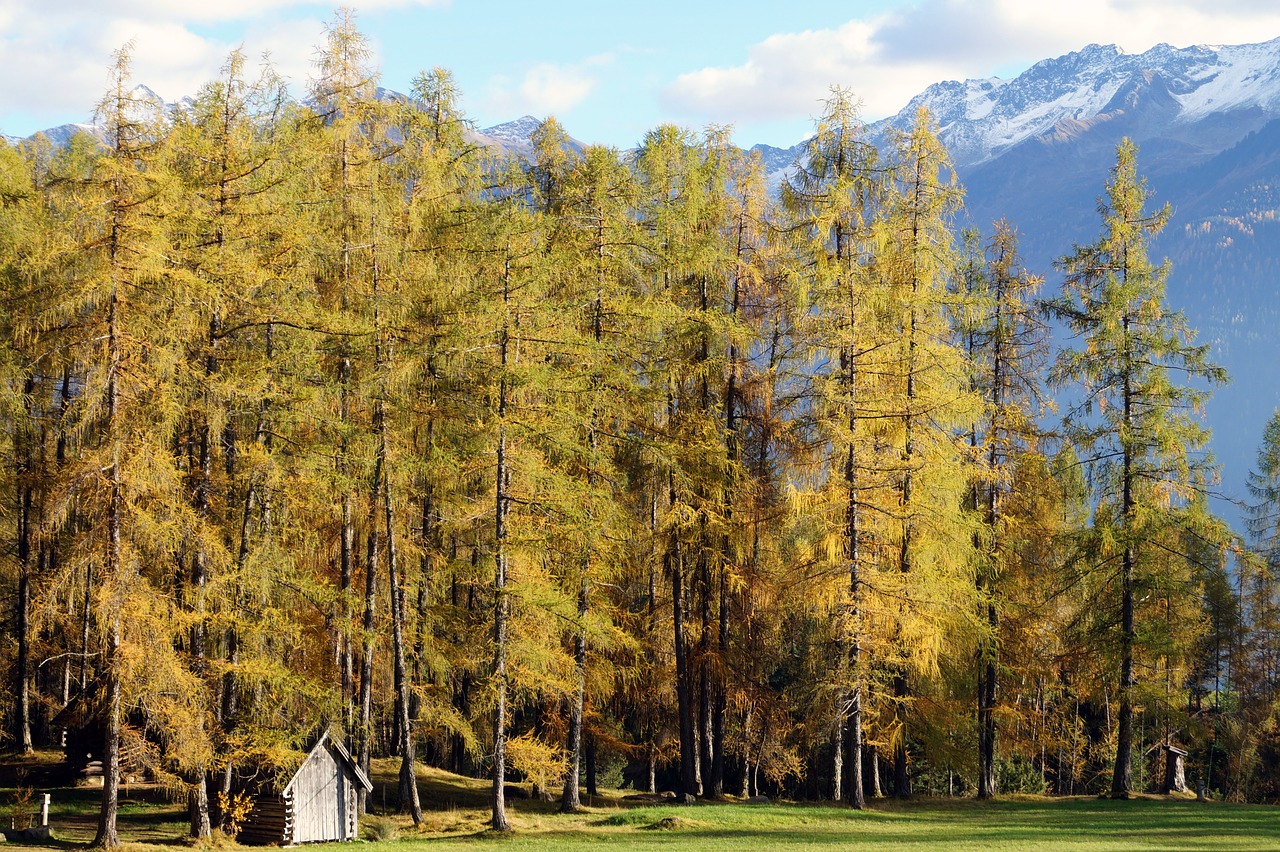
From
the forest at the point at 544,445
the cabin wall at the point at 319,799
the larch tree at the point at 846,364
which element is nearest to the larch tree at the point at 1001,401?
the forest at the point at 544,445

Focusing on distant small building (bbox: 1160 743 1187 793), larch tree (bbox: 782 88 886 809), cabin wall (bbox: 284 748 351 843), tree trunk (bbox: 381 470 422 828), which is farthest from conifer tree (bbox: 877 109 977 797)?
cabin wall (bbox: 284 748 351 843)

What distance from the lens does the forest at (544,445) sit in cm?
1997

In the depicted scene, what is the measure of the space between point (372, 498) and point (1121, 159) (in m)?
22.2

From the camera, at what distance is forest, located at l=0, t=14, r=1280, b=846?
20.0m

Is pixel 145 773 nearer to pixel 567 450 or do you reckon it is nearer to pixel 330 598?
pixel 330 598

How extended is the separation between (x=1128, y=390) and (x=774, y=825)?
15.2m

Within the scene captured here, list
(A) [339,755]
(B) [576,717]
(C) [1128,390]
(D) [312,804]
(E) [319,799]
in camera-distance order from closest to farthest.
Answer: (D) [312,804]
(E) [319,799]
(A) [339,755]
(B) [576,717]
(C) [1128,390]

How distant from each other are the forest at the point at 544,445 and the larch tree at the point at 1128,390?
5.5 inches

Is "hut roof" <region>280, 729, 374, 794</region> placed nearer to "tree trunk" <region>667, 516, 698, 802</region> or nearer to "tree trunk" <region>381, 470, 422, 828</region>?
"tree trunk" <region>381, 470, 422, 828</region>

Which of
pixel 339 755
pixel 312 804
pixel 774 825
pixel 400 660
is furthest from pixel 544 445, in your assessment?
pixel 774 825

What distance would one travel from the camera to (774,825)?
24.2 m

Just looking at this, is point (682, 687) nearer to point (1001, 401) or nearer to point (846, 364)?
point (846, 364)

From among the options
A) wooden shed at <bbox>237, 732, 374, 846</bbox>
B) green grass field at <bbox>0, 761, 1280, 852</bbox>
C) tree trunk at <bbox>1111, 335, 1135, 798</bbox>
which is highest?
Result: tree trunk at <bbox>1111, 335, 1135, 798</bbox>

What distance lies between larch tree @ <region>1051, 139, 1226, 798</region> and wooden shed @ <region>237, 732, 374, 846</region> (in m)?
19.3
